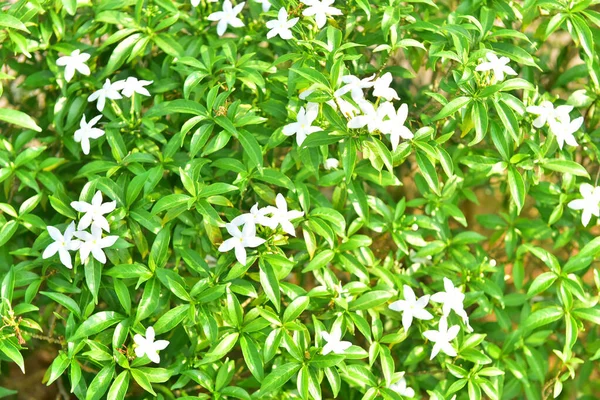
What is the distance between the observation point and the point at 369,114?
171 cm

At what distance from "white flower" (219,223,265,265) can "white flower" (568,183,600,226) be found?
2.74 feet

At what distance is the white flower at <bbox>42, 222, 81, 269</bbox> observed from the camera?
5.92 feet

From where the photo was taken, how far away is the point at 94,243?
5.94ft

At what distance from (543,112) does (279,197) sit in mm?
692

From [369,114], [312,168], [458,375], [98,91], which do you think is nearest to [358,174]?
[312,168]

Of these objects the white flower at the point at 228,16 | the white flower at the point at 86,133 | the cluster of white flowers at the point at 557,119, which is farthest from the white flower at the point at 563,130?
the white flower at the point at 86,133

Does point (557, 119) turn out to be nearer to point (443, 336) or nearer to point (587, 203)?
point (587, 203)

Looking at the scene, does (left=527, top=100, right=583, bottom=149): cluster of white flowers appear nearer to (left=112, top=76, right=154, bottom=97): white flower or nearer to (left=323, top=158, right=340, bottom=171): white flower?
(left=323, top=158, right=340, bottom=171): white flower

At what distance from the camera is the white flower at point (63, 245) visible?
5.92 feet

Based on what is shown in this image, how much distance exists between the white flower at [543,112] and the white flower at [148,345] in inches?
41.2

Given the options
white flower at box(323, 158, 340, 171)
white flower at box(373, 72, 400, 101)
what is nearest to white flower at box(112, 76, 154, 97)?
white flower at box(323, 158, 340, 171)

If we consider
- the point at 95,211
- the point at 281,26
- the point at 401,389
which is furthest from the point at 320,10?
the point at 401,389

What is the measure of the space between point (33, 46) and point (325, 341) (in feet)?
3.69

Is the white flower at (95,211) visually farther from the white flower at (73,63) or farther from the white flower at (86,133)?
the white flower at (73,63)
